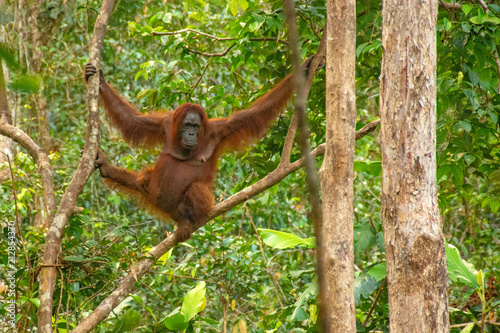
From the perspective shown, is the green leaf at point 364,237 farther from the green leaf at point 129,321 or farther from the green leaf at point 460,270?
the green leaf at point 129,321

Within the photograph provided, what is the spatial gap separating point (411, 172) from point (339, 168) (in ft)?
1.16

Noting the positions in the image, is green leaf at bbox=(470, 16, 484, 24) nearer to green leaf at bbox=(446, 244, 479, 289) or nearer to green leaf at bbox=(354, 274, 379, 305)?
green leaf at bbox=(446, 244, 479, 289)

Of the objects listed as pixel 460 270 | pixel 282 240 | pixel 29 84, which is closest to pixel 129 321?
pixel 282 240

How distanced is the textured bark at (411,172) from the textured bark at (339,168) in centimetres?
21

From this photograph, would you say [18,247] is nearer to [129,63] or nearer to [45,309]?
[45,309]

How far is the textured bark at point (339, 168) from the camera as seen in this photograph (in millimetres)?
2479

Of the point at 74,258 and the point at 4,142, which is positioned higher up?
the point at 4,142

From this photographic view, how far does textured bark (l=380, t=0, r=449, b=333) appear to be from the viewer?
99.6 inches

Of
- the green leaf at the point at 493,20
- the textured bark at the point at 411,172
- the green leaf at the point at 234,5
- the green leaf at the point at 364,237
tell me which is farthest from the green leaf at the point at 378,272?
the green leaf at the point at 234,5

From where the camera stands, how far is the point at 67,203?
3.12 m

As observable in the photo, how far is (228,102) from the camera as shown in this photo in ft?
15.5

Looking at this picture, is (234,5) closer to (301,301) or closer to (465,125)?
(465,125)

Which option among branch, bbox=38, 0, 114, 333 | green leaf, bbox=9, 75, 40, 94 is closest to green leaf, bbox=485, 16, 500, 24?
branch, bbox=38, 0, 114, 333

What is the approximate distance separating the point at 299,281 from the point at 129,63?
→ 3579 millimetres
